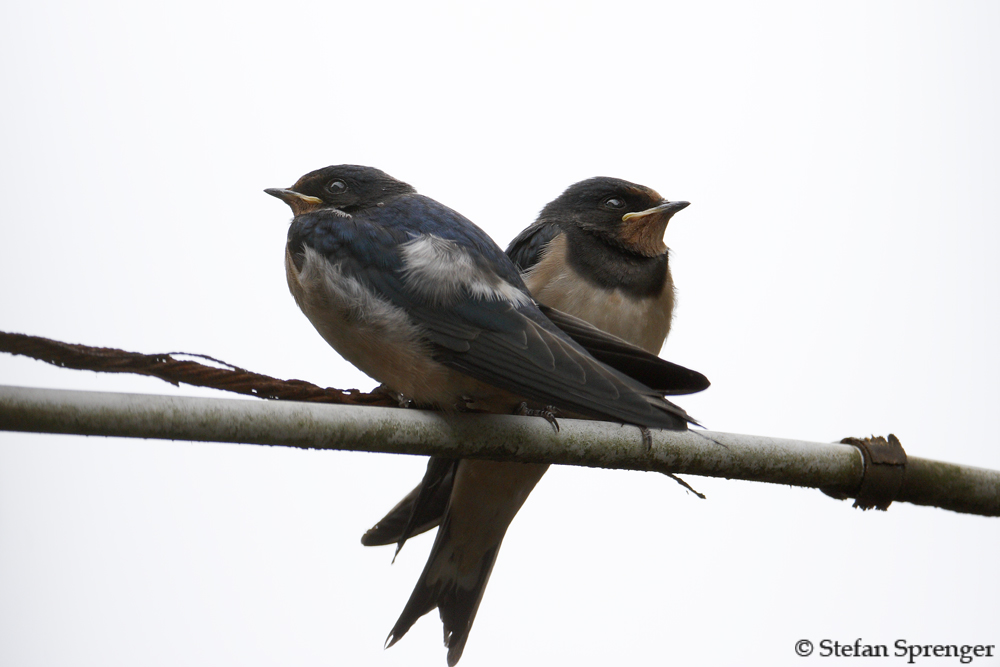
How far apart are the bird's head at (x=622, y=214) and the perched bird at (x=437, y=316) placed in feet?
2.90

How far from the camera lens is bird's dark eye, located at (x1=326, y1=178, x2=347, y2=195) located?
2.42 meters

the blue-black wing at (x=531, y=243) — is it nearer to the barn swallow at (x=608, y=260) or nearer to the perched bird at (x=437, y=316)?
the barn swallow at (x=608, y=260)

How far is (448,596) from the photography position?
2564mm

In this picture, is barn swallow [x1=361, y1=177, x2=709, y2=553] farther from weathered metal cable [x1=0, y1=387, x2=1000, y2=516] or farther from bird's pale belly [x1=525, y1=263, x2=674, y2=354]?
weathered metal cable [x1=0, y1=387, x2=1000, y2=516]

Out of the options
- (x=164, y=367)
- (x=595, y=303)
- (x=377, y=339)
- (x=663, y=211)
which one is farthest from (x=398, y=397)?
(x=663, y=211)

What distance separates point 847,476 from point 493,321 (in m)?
0.82

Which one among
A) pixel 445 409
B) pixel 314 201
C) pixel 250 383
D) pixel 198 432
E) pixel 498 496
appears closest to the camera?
pixel 198 432

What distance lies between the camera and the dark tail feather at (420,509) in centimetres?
245

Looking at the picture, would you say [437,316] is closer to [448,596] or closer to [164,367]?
[164,367]

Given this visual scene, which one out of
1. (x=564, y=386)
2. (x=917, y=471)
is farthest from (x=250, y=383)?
(x=917, y=471)

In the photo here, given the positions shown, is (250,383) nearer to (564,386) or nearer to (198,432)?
(198,432)

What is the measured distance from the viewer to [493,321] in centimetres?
190

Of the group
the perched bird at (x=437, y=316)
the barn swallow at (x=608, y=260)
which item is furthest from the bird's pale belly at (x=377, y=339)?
the barn swallow at (x=608, y=260)

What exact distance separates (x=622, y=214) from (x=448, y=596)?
1374mm
